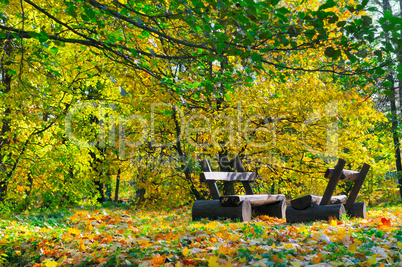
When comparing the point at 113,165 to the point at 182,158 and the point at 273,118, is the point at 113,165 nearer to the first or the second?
the point at 182,158

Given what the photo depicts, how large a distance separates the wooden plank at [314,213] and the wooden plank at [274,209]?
82 centimetres

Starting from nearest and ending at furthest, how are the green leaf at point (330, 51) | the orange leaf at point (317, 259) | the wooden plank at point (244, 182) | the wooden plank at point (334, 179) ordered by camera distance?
the orange leaf at point (317, 259) → the green leaf at point (330, 51) → the wooden plank at point (334, 179) → the wooden plank at point (244, 182)

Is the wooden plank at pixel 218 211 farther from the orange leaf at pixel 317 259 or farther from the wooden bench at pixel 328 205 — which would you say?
the orange leaf at pixel 317 259

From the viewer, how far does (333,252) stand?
3.10 metres

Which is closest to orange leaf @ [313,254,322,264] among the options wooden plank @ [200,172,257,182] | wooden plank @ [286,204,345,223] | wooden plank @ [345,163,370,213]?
wooden plank @ [286,204,345,223]

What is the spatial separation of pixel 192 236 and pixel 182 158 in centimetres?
503

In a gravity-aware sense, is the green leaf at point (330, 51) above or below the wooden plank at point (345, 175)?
above

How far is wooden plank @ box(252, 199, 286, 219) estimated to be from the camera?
22.9 feet

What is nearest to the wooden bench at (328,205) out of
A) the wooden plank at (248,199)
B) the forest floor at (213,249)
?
the wooden plank at (248,199)

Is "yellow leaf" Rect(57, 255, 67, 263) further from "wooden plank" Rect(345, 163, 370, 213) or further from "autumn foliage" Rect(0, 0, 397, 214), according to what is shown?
"wooden plank" Rect(345, 163, 370, 213)

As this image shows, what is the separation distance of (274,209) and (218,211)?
1.74 meters

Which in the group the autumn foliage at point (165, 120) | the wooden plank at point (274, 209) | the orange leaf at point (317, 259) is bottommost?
the wooden plank at point (274, 209)

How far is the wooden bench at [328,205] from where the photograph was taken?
5.63 m

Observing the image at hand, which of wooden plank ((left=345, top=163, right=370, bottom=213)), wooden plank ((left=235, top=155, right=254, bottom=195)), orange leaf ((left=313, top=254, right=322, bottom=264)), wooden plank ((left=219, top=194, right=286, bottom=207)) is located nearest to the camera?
orange leaf ((left=313, top=254, right=322, bottom=264))
